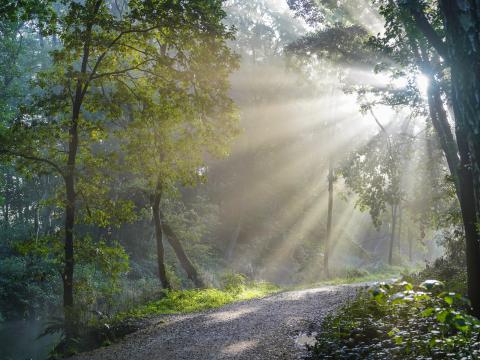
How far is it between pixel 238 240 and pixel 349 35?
68.6ft

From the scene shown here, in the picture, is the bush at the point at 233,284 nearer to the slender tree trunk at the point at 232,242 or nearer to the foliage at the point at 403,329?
the foliage at the point at 403,329

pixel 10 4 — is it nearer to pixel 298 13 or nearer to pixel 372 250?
pixel 298 13

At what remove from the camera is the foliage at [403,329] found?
317cm

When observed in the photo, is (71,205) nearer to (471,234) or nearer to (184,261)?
(471,234)

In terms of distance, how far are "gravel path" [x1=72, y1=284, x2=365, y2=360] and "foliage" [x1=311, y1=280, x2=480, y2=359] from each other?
0.66 m

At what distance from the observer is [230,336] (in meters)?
8.16

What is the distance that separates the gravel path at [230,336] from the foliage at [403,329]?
662mm

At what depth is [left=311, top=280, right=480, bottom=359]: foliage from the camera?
317 cm

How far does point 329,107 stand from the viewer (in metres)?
30.1

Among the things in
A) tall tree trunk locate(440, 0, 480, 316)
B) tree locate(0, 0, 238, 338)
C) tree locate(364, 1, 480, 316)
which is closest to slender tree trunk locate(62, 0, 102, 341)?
tree locate(0, 0, 238, 338)

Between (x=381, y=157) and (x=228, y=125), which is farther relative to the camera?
(x=381, y=157)

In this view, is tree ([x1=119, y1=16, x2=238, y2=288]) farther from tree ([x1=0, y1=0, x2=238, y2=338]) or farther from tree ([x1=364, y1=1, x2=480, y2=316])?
tree ([x1=364, y1=1, x2=480, y2=316])

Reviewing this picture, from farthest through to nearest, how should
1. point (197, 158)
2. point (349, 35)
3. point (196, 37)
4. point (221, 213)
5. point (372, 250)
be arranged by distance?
point (372, 250) → point (221, 213) → point (349, 35) → point (197, 158) → point (196, 37)

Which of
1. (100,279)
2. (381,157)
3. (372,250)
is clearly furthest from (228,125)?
(372,250)
